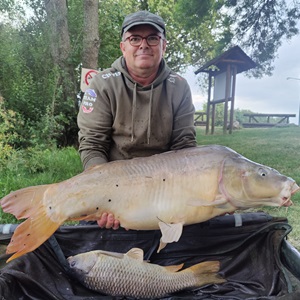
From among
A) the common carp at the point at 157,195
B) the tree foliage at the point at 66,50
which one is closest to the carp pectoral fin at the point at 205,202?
the common carp at the point at 157,195

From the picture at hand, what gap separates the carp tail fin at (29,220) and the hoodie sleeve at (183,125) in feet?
2.44

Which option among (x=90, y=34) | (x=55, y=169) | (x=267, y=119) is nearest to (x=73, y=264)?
(x=55, y=169)

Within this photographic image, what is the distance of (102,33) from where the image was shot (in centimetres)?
586

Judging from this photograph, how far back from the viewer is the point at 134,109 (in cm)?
155

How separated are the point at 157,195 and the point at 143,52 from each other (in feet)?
2.19

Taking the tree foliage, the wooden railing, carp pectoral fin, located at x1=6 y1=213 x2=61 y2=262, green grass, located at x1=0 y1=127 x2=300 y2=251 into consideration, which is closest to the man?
carp pectoral fin, located at x1=6 y1=213 x2=61 y2=262

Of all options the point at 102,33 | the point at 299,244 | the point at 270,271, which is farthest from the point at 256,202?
the point at 102,33

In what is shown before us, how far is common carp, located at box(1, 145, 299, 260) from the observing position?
103 centimetres

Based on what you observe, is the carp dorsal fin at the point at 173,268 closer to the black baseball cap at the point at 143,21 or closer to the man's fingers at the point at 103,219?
the man's fingers at the point at 103,219

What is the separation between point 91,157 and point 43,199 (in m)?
0.45

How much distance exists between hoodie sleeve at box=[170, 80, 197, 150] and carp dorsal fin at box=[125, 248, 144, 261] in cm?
56

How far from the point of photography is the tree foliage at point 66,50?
13.2 feet

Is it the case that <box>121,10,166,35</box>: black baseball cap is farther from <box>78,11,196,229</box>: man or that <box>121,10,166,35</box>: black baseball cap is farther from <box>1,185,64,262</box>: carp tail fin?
<box>1,185,64,262</box>: carp tail fin

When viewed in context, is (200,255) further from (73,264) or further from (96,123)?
(96,123)
